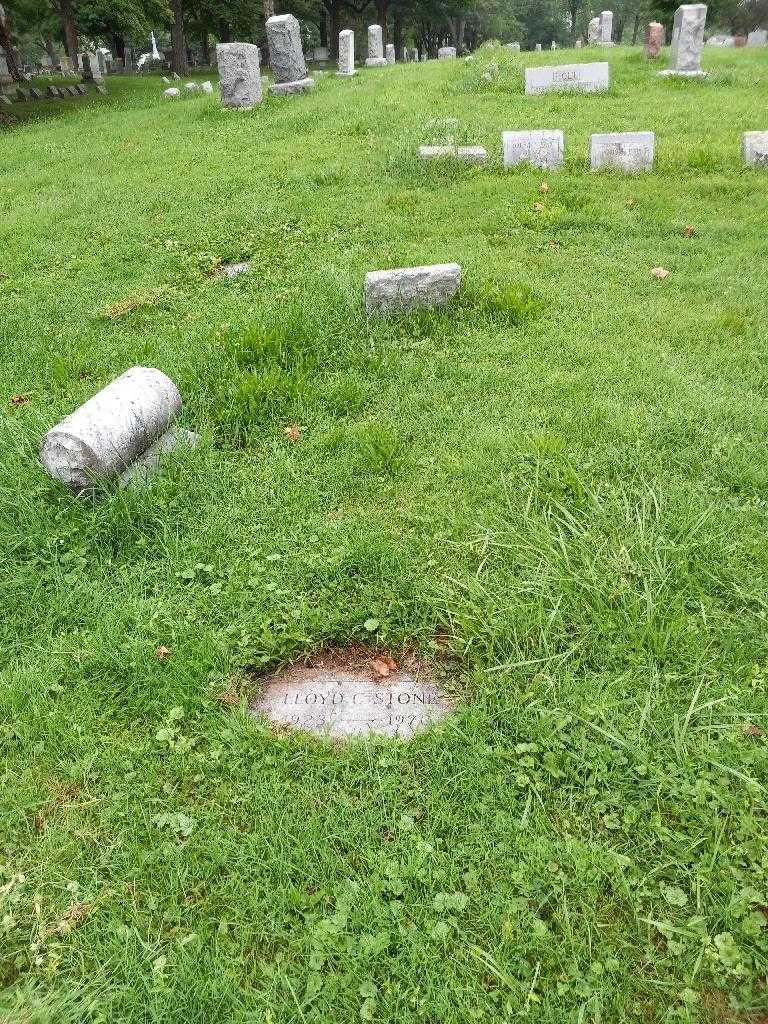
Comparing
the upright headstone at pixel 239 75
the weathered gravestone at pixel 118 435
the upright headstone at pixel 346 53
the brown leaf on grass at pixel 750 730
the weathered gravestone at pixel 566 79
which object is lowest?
the brown leaf on grass at pixel 750 730

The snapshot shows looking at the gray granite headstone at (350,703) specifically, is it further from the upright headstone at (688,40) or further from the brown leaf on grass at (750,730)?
the upright headstone at (688,40)

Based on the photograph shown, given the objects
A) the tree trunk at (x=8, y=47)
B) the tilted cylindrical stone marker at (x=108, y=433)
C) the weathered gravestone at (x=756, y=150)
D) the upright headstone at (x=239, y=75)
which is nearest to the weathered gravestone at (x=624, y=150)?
the weathered gravestone at (x=756, y=150)

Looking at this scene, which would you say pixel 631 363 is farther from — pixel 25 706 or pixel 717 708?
pixel 25 706

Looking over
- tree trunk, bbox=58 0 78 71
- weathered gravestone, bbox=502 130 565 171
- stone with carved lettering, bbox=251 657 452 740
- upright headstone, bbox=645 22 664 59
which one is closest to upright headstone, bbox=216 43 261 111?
weathered gravestone, bbox=502 130 565 171

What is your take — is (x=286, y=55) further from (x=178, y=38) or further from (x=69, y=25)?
(x=178, y=38)

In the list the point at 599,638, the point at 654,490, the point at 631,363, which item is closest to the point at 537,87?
the point at 631,363

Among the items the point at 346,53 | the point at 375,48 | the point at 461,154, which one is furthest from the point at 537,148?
Answer: the point at 375,48

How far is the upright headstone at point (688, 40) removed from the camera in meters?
14.3

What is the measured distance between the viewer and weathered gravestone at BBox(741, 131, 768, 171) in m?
8.27

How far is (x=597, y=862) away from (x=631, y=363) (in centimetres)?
333

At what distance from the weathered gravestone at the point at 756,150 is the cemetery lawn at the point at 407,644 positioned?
3.04 metres

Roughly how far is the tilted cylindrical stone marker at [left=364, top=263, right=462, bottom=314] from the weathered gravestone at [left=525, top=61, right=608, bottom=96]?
1009 cm

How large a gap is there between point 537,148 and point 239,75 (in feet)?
26.5

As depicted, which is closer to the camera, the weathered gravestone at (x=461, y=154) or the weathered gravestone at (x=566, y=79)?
the weathered gravestone at (x=461, y=154)
